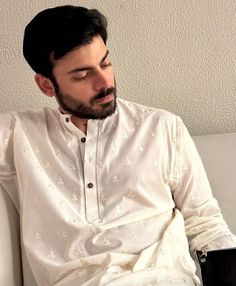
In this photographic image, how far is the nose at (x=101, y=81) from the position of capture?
4.42ft

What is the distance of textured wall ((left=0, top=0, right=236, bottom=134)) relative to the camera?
1.70 m

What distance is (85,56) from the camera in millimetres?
1328

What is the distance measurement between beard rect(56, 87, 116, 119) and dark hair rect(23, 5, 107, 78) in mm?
105

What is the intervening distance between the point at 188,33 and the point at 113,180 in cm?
66

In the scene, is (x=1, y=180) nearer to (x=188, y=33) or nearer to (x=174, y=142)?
(x=174, y=142)

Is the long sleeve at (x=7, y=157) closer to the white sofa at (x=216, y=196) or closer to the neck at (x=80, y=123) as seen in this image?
the white sofa at (x=216, y=196)

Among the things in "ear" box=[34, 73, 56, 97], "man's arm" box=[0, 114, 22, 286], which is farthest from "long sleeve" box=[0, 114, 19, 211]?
"ear" box=[34, 73, 56, 97]

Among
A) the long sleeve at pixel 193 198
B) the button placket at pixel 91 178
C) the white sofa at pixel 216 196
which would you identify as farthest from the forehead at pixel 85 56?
the white sofa at pixel 216 196

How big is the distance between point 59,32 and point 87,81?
0.16m

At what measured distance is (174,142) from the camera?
4.68 ft

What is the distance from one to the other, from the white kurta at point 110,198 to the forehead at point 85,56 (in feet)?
0.62

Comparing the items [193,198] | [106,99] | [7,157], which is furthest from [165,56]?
[7,157]

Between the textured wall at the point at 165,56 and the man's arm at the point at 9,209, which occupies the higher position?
the textured wall at the point at 165,56

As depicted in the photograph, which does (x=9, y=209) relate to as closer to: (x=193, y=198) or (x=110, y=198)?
(x=110, y=198)
